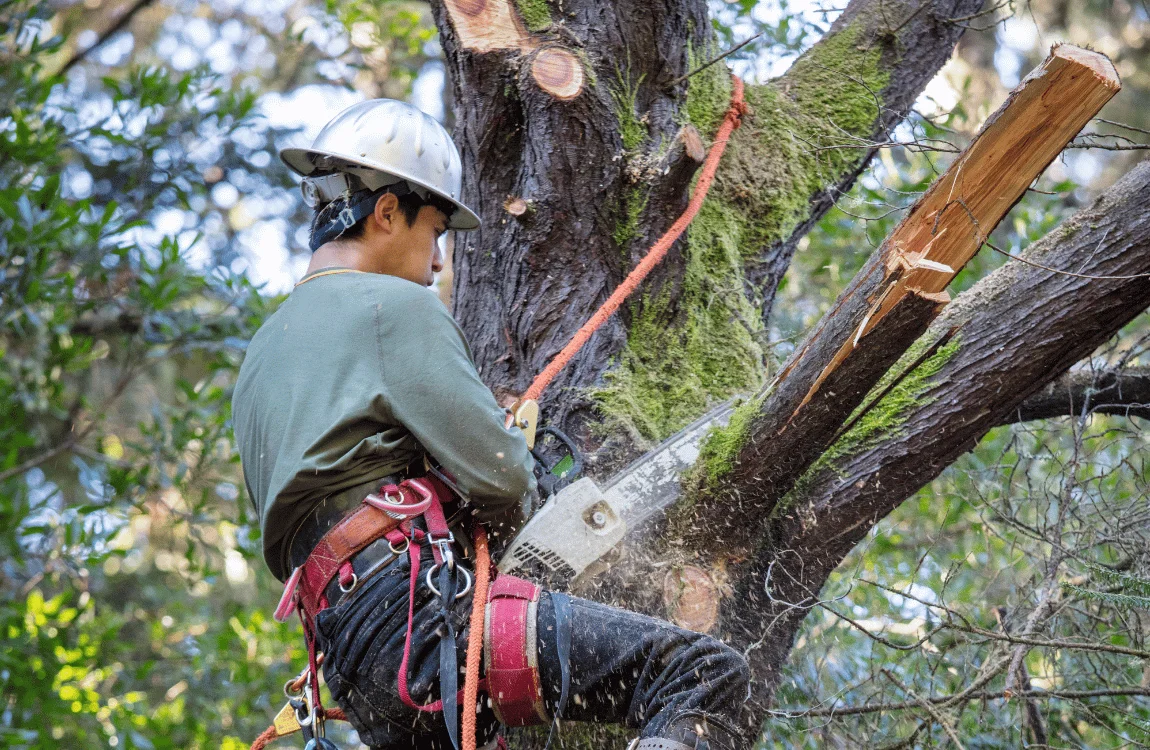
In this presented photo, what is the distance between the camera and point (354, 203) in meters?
2.58

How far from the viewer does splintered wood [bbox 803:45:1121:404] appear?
183 cm

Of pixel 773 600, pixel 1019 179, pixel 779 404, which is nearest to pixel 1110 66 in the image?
pixel 1019 179

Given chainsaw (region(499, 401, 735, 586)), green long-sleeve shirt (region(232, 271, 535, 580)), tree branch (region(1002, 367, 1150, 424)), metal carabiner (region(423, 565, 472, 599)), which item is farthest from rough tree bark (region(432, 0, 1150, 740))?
tree branch (region(1002, 367, 1150, 424))

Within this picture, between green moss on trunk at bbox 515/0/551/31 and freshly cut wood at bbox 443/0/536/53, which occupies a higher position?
green moss on trunk at bbox 515/0/551/31

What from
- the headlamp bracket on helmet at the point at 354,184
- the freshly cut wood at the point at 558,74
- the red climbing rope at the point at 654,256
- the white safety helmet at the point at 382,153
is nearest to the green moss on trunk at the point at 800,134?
the red climbing rope at the point at 654,256

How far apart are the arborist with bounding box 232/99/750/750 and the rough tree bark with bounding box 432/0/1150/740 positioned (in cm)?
37

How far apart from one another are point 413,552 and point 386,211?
0.94 meters

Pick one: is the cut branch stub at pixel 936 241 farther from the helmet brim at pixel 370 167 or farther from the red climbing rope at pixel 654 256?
the helmet brim at pixel 370 167

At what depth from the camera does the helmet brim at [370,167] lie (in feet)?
8.50

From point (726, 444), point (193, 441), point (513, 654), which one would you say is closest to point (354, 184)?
point (726, 444)

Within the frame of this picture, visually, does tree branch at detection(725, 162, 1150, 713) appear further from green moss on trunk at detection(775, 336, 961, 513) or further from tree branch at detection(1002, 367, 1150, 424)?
tree branch at detection(1002, 367, 1150, 424)

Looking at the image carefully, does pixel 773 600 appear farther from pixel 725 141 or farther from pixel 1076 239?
pixel 725 141

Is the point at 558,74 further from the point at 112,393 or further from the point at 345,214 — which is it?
the point at 112,393

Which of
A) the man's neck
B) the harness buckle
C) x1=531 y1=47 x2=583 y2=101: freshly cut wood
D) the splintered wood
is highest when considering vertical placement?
the splintered wood
